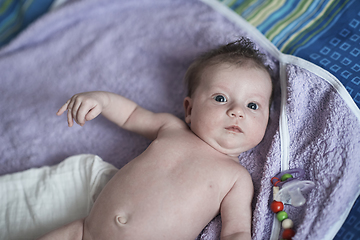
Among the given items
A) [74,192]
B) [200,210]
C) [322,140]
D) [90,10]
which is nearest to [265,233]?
[200,210]

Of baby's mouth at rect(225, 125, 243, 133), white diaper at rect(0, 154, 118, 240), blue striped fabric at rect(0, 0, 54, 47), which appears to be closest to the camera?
baby's mouth at rect(225, 125, 243, 133)

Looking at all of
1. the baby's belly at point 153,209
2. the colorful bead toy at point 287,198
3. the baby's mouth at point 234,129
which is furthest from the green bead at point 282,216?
the baby's mouth at point 234,129

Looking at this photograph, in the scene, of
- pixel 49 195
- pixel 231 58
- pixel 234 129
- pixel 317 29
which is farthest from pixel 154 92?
pixel 317 29

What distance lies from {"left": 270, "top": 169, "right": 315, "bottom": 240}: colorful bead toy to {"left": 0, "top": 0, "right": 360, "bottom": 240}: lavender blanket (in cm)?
3

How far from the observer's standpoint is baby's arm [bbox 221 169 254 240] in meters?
1.13

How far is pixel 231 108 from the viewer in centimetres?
121

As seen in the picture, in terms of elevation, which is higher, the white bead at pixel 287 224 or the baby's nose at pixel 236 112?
the baby's nose at pixel 236 112

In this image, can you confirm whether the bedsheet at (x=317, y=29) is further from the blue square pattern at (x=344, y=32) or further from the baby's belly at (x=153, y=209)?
the baby's belly at (x=153, y=209)

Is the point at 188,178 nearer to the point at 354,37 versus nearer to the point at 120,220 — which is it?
the point at 120,220

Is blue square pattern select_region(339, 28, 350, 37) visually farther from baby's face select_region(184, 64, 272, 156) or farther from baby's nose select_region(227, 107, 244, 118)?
baby's nose select_region(227, 107, 244, 118)

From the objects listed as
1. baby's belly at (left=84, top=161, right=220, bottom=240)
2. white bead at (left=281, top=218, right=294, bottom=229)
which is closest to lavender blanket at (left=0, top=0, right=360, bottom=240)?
white bead at (left=281, top=218, right=294, bottom=229)

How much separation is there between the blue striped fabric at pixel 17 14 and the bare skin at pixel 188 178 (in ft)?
2.91

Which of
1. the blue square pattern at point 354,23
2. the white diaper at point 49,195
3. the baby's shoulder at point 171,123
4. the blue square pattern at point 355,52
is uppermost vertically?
the blue square pattern at point 354,23

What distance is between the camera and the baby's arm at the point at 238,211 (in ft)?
3.71
